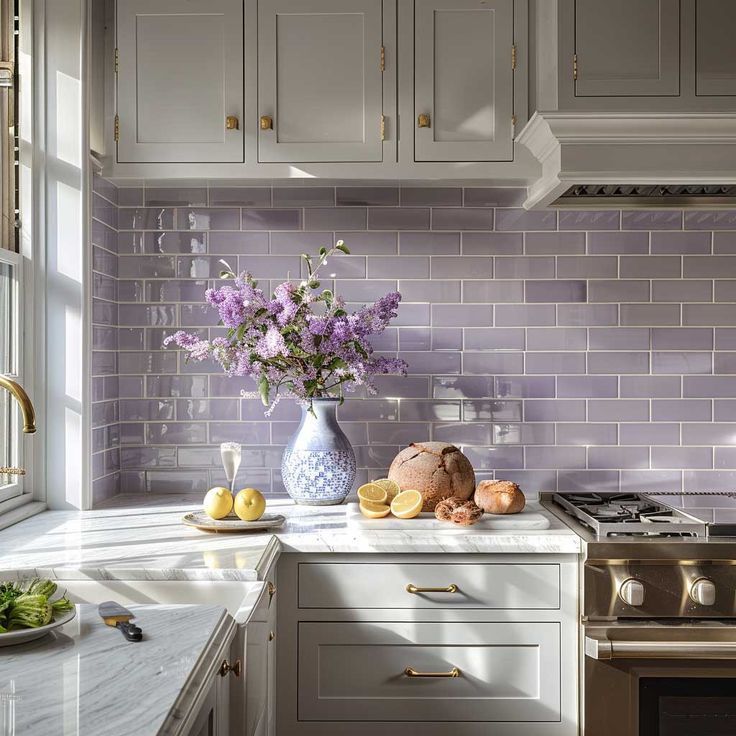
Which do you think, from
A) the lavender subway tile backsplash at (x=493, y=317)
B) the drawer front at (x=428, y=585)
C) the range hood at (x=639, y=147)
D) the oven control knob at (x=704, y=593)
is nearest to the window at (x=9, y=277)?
the lavender subway tile backsplash at (x=493, y=317)

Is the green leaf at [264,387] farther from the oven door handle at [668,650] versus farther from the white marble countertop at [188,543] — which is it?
the oven door handle at [668,650]

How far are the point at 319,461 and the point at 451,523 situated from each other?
0.48 m

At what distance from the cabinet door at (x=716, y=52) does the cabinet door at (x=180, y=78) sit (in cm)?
130

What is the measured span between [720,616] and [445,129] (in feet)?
5.00

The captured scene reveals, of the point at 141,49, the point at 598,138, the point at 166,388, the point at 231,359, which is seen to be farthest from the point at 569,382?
the point at 141,49

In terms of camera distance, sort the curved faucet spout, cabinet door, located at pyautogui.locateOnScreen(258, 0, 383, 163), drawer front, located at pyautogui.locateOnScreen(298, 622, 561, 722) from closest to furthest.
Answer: the curved faucet spout, drawer front, located at pyautogui.locateOnScreen(298, 622, 561, 722), cabinet door, located at pyautogui.locateOnScreen(258, 0, 383, 163)

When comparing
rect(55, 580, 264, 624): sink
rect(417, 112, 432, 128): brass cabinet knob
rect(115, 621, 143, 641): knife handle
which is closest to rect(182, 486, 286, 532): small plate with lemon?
rect(55, 580, 264, 624): sink

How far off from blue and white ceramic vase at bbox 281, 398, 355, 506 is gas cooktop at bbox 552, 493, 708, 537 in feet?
2.21

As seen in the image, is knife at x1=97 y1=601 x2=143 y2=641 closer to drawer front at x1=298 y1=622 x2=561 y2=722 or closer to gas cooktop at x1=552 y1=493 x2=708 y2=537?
drawer front at x1=298 y1=622 x2=561 y2=722

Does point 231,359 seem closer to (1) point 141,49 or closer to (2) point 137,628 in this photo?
(1) point 141,49

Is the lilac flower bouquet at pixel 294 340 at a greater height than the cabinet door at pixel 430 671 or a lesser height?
greater

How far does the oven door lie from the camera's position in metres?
2.00

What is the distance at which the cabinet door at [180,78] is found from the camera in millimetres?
2408

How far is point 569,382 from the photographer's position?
2723 millimetres
